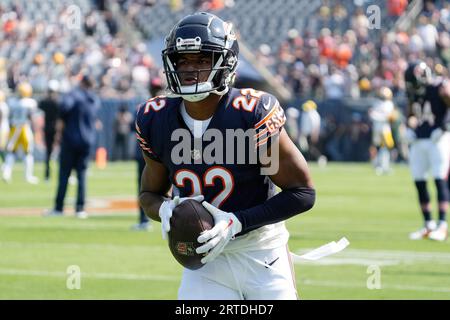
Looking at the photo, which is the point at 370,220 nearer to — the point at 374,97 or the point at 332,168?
the point at 332,168

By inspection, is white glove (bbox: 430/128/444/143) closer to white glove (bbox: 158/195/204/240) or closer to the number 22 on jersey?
the number 22 on jersey

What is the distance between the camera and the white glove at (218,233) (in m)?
4.48

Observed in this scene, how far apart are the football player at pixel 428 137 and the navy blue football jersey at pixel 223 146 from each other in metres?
7.33

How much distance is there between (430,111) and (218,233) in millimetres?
7883

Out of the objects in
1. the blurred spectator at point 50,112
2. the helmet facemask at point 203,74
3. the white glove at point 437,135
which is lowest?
the blurred spectator at point 50,112

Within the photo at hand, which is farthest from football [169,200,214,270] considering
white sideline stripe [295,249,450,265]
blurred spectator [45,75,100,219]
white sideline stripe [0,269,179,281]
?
blurred spectator [45,75,100,219]

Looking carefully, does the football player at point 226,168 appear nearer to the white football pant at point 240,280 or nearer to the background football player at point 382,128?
the white football pant at point 240,280

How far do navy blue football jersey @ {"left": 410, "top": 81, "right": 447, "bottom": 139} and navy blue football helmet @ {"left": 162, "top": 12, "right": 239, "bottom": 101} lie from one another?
293 inches

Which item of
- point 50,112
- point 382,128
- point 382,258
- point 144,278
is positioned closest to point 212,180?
point 144,278

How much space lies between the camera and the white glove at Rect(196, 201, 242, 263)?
14.7ft

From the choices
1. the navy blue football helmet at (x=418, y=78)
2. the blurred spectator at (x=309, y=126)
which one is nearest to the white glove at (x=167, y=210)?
the navy blue football helmet at (x=418, y=78)

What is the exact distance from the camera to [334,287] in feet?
28.0

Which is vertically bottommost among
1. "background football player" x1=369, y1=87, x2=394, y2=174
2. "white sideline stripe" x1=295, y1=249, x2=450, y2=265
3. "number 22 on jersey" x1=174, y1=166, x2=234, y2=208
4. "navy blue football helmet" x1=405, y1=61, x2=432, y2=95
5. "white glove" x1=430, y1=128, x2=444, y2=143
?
"background football player" x1=369, y1=87, x2=394, y2=174

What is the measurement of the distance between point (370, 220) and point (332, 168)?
14193mm
